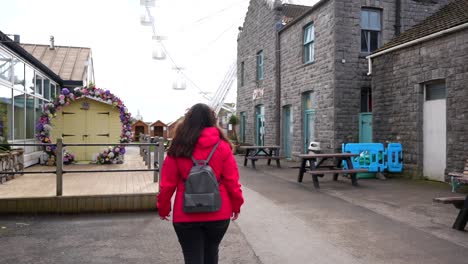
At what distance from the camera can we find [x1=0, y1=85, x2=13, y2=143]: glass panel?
884 centimetres

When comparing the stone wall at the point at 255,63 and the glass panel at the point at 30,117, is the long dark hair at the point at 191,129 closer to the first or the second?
the glass panel at the point at 30,117

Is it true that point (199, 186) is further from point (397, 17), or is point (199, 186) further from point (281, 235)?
point (397, 17)

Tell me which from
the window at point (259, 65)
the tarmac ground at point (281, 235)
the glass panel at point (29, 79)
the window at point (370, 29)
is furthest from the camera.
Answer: the window at point (259, 65)

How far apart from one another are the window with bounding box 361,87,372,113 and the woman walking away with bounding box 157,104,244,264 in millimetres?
12322

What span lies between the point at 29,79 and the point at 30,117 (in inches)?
47.8

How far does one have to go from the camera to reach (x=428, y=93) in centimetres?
1131

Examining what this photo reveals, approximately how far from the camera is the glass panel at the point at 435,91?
426 inches

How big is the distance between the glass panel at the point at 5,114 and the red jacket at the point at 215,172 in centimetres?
719

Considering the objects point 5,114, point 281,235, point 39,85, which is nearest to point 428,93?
point 281,235

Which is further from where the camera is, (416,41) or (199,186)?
(416,41)

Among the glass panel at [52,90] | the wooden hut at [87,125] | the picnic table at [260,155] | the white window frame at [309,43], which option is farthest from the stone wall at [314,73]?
the glass panel at [52,90]

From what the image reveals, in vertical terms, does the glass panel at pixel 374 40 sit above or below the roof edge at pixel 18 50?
above

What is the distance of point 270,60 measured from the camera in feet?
65.7

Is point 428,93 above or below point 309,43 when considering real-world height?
below
